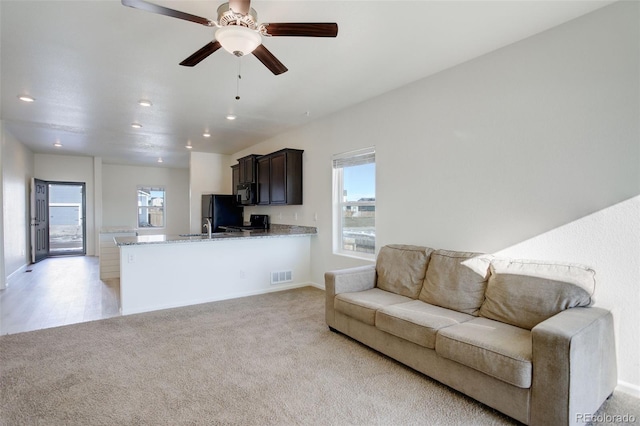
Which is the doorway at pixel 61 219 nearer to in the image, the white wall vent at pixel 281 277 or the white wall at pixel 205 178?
the white wall at pixel 205 178

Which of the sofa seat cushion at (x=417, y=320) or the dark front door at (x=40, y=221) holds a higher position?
the dark front door at (x=40, y=221)

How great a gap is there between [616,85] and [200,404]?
3629mm

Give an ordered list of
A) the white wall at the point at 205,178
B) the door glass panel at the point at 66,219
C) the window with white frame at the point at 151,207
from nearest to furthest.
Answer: the white wall at the point at 205,178, the door glass panel at the point at 66,219, the window with white frame at the point at 151,207

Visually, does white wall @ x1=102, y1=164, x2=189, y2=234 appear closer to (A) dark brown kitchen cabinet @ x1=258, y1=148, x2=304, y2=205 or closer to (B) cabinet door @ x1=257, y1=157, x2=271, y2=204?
(B) cabinet door @ x1=257, y1=157, x2=271, y2=204

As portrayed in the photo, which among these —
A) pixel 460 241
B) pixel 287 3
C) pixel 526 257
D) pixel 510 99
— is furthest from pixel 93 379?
pixel 510 99

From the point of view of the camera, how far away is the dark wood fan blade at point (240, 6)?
1.86m

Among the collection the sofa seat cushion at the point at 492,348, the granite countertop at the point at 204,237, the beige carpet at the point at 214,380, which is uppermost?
the granite countertop at the point at 204,237

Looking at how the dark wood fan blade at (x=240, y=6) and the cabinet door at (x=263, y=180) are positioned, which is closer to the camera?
the dark wood fan blade at (x=240, y=6)

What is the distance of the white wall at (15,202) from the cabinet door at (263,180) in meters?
4.13

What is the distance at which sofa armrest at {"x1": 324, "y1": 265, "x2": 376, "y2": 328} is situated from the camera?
3348 millimetres

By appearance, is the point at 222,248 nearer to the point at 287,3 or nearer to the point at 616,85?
the point at 287,3

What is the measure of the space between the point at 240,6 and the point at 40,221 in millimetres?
9243

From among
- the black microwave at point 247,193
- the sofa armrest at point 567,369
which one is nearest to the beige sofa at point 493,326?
the sofa armrest at point 567,369

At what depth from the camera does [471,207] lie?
3.14 meters
